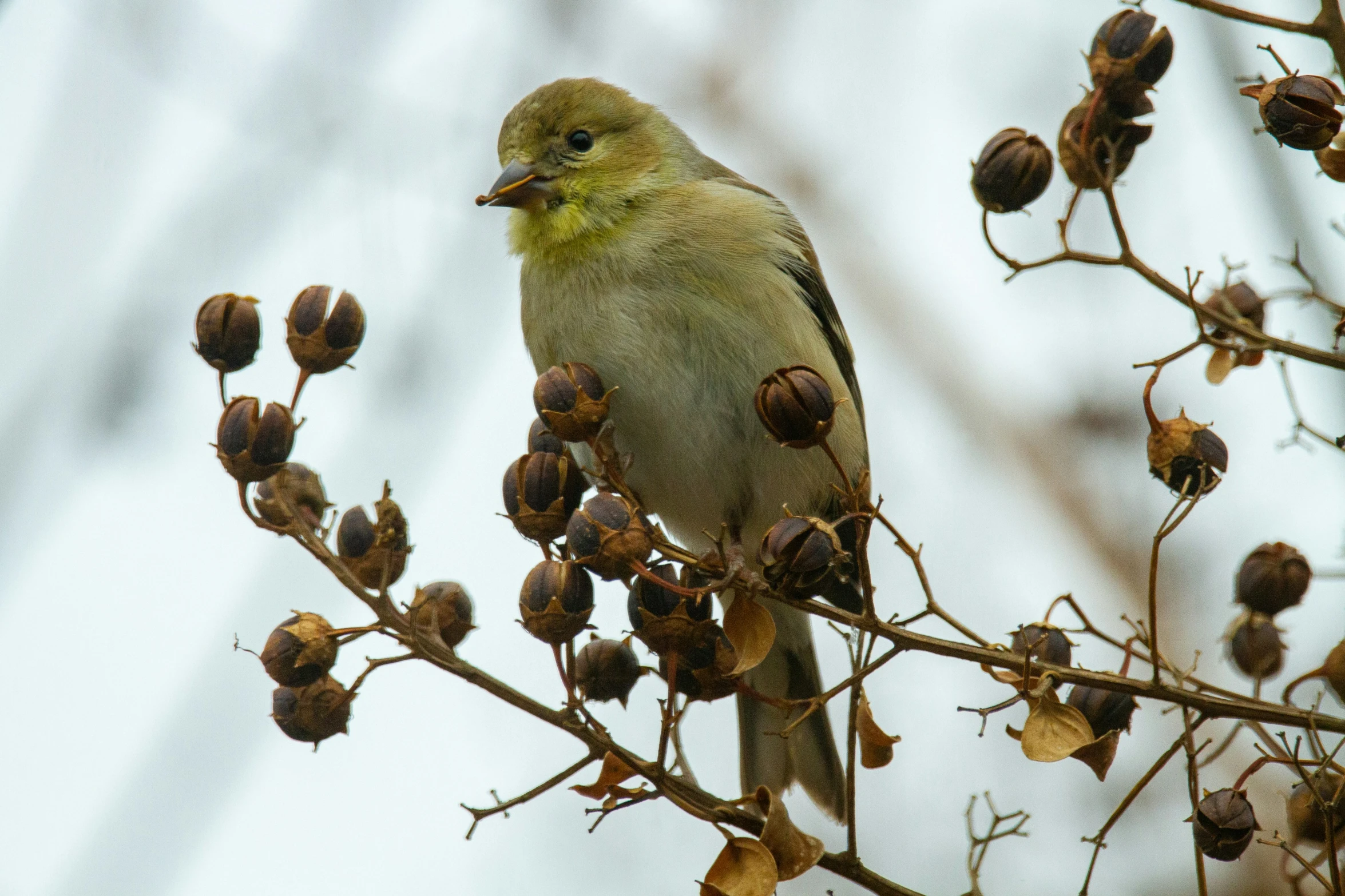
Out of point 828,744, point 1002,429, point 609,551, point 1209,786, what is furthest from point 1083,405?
point 609,551

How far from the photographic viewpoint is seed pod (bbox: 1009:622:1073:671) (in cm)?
255

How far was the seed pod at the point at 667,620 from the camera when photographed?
269cm

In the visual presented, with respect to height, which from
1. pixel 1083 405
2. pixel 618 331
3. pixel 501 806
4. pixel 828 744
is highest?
pixel 1083 405

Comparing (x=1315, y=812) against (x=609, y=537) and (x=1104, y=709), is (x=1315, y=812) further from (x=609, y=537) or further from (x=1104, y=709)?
(x=609, y=537)

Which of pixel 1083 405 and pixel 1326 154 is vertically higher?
pixel 1083 405

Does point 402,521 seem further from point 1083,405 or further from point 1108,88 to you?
point 1083,405

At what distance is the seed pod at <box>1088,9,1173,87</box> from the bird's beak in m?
2.00

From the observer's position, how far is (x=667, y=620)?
2682mm

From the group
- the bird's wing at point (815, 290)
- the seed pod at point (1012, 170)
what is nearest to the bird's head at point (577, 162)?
the bird's wing at point (815, 290)

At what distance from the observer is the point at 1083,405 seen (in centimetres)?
594

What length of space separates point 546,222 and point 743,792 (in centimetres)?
201

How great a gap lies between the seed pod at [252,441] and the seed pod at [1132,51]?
6.41 ft

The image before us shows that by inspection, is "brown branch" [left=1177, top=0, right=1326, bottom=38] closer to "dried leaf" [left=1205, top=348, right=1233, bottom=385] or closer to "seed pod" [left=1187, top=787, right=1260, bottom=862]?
"dried leaf" [left=1205, top=348, right=1233, bottom=385]

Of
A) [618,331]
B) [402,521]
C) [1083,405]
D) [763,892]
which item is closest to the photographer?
[763,892]
